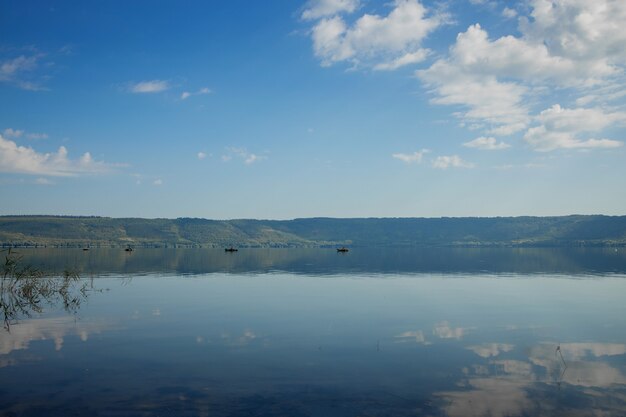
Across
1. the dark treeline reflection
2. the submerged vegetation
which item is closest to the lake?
the submerged vegetation

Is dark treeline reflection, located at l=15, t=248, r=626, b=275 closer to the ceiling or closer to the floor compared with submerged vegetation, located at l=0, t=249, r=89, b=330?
closer to the floor

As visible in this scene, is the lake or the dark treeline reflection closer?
the lake

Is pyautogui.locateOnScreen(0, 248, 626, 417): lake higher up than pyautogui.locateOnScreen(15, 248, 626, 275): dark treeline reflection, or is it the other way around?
pyautogui.locateOnScreen(0, 248, 626, 417): lake

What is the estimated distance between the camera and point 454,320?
39656 millimetres

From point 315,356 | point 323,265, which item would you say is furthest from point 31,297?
point 323,265

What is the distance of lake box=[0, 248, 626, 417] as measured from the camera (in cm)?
1948

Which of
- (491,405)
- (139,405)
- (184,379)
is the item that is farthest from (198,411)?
(491,405)

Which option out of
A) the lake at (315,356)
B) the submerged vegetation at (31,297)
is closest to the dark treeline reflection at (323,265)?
the submerged vegetation at (31,297)

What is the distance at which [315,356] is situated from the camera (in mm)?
27359

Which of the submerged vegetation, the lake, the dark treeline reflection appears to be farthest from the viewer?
the dark treeline reflection

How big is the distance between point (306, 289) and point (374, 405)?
144ft

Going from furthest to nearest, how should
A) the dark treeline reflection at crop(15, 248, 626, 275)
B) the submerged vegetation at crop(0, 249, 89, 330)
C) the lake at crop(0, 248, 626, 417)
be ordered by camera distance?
the dark treeline reflection at crop(15, 248, 626, 275) → the submerged vegetation at crop(0, 249, 89, 330) → the lake at crop(0, 248, 626, 417)

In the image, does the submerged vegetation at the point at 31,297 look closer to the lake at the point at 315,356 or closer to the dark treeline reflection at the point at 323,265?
the lake at the point at 315,356

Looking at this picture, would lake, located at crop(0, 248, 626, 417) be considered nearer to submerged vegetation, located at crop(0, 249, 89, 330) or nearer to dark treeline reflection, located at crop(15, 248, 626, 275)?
submerged vegetation, located at crop(0, 249, 89, 330)
